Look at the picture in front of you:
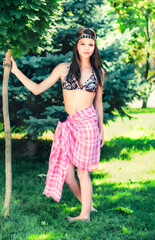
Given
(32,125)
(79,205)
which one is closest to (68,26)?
(32,125)

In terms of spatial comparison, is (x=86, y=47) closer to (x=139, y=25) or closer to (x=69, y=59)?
(x=69, y=59)

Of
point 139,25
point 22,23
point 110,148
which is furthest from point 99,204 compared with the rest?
point 139,25

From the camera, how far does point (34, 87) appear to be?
3680 mm

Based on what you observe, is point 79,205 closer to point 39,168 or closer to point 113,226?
point 113,226

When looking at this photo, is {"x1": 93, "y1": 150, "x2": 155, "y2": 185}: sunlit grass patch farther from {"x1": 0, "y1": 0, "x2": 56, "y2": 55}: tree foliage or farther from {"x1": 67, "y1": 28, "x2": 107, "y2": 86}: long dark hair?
{"x1": 0, "y1": 0, "x2": 56, "y2": 55}: tree foliage

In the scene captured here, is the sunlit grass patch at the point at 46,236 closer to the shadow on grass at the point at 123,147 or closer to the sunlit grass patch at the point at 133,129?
the shadow on grass at the point at 123,147

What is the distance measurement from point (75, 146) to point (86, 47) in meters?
1.05

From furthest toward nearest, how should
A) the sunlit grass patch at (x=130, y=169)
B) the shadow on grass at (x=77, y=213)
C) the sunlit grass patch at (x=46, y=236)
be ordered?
the sunlit grass patch at (x=130, y=169), the shadow on grass at (x=77, y=213), the sunlit grass patch at (x=46, y=236)

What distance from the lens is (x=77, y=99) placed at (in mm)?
3656

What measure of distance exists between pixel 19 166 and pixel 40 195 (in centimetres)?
157

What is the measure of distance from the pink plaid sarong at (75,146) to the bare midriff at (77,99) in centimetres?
6

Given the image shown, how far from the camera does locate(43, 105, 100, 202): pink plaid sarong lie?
364 centimetres

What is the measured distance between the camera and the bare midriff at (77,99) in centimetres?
364

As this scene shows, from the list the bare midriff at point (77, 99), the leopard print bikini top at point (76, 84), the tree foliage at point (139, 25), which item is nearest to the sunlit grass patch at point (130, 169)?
the tree foliage at point (139, 25)
